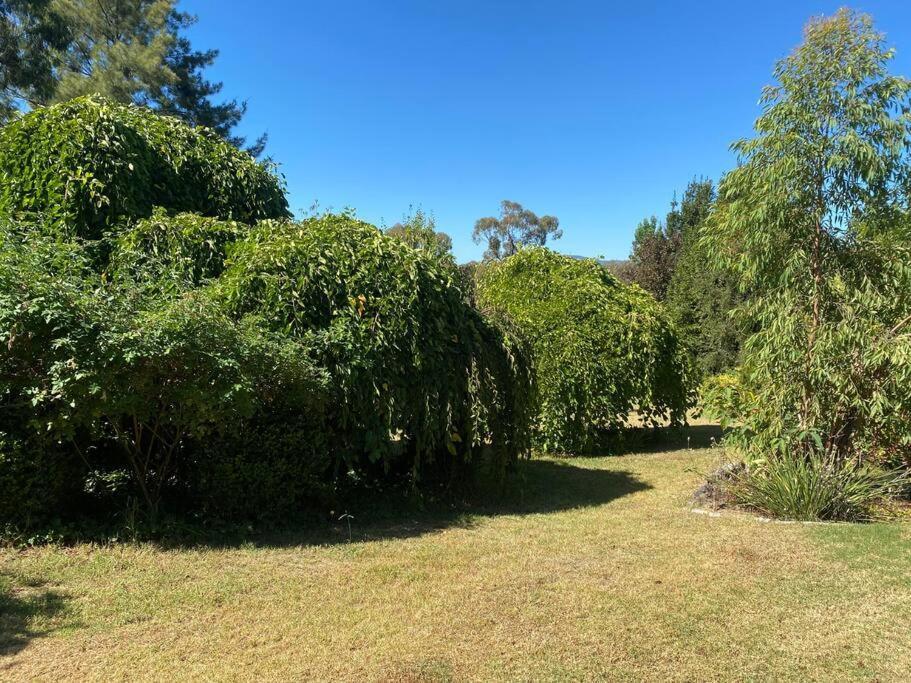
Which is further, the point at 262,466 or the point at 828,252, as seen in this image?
the point at 828,252

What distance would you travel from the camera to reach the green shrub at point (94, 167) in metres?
6.36

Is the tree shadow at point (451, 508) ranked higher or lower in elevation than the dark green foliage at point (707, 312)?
lower

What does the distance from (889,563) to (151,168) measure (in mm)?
8094

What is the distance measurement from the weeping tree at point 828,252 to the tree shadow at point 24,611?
21.5ft

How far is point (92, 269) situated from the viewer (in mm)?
6285

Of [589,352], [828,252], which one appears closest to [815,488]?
[828,252]

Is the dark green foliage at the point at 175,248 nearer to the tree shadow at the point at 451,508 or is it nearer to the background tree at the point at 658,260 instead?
the tree shadow at the point at 451,508

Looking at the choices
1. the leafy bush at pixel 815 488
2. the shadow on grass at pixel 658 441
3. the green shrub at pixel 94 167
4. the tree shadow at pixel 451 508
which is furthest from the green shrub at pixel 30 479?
the shadow on grass at pixel 658 441

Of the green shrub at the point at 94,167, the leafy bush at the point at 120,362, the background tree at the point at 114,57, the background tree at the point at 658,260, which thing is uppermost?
the background tree at the point at 114,57

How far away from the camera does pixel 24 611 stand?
3.96 m

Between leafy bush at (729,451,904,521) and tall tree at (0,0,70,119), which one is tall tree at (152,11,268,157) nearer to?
tall tree at (0,0,70,119)

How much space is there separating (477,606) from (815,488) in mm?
4218

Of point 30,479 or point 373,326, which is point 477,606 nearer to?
point 373,326

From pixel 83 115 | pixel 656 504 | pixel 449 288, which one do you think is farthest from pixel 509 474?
pixel 83 115
